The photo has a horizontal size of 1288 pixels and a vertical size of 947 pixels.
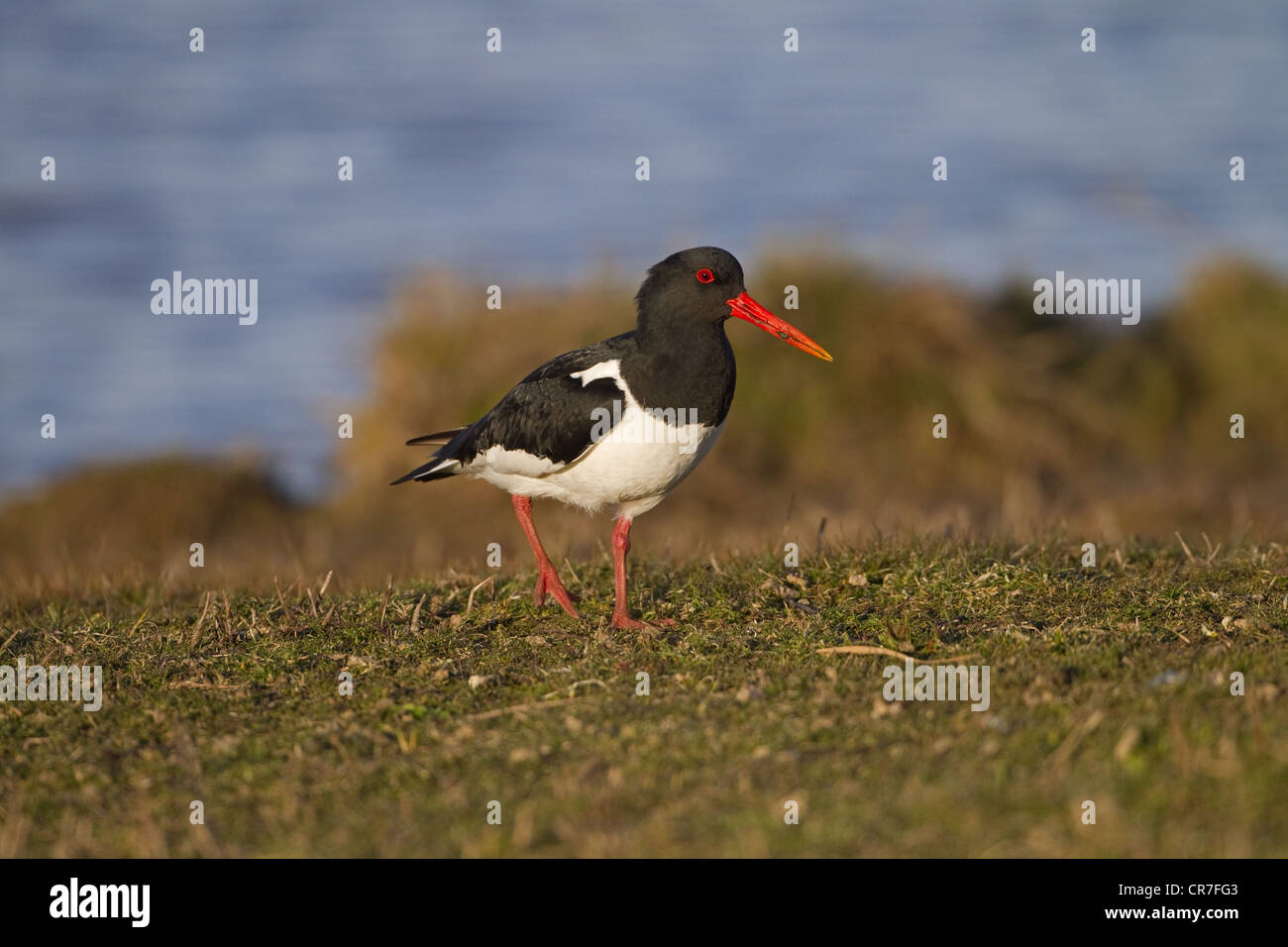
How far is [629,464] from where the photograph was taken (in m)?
6.23

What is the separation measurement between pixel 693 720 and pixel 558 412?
7.05ft

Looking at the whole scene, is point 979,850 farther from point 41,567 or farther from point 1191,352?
point 1191,352

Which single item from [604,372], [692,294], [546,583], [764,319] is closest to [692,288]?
[692,294]

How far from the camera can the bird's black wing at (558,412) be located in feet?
20.7

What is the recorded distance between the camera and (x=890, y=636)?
18.0 ft

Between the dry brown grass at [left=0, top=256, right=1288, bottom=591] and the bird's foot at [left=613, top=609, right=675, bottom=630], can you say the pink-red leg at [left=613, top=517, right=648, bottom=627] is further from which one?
the dry brown grass at [left=0, top=256, right=1288, bottom=591]

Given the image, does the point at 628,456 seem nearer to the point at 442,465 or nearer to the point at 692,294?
the point at 692,294

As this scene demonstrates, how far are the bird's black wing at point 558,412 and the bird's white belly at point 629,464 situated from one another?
61mm

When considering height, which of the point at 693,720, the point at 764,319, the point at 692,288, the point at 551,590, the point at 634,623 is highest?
the point at 692,288

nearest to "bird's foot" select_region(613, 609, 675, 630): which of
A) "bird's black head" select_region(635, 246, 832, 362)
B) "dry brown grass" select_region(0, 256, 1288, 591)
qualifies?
"bird's black head" select_region(635, 246, 832, 362)

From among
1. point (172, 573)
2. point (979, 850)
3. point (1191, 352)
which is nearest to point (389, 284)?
point (172, 573)

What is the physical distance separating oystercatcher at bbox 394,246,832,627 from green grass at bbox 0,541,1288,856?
53 cm

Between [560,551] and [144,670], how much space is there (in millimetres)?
2842

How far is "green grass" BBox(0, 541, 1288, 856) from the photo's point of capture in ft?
12.5
